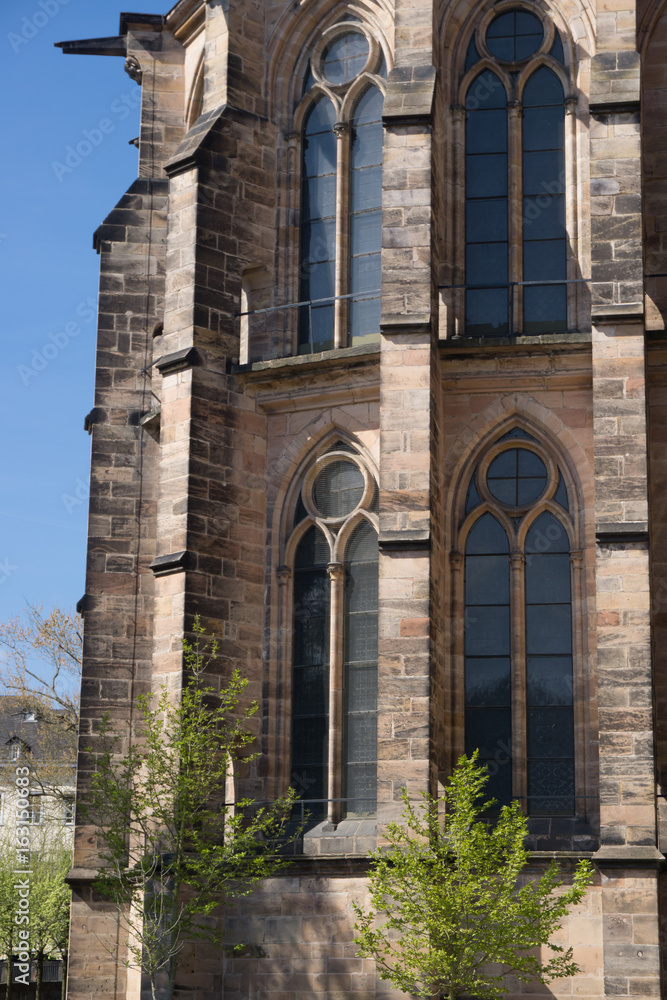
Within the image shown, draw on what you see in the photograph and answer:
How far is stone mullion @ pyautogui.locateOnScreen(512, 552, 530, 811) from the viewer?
16.9 meters

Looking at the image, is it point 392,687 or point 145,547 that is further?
point 145,547

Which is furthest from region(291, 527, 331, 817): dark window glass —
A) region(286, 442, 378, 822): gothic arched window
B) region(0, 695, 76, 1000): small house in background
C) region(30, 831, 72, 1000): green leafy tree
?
region(30, 831, 72, 1000): green leafy tree

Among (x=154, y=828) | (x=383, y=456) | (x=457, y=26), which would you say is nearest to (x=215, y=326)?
(x=383, y=456)

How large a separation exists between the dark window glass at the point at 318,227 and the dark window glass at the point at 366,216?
282 mm

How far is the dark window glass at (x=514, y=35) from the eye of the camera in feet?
62.5

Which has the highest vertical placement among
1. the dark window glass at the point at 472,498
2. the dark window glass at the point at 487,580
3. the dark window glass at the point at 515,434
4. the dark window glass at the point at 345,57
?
the dark window glass at the point at 345,57

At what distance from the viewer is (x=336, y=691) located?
17797mm

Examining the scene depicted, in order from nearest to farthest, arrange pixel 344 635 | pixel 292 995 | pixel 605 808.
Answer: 1. pixel 605 808
2. pixel 292 995
3. pixel 344 635

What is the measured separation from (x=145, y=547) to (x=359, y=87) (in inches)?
257

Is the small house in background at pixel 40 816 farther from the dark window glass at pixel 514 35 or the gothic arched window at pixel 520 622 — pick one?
the dark window glass at pixel 514 35

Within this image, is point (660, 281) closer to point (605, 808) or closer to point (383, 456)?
point (383, 456)

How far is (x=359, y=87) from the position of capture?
19.6m

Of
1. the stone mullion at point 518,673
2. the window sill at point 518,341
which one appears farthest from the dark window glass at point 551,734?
the window sill at point 518,341

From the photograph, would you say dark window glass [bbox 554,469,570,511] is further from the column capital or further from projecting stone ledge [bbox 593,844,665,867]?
projecting stone ledge [bbox 593,844,665,867]
